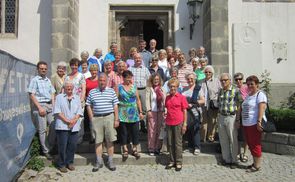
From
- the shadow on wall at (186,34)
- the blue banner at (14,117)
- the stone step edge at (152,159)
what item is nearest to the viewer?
the blue banner at (14,117)

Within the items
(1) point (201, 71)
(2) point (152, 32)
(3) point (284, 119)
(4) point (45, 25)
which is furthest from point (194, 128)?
(2) point (152, 32)

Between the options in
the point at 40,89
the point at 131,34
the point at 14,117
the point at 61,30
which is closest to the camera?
the point at 14,117

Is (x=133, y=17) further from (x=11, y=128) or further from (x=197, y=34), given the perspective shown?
(x=11, y=128)

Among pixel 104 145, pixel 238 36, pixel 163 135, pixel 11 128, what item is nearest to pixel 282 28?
pixel 238 36

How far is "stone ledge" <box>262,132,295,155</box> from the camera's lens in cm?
750

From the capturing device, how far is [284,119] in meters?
7.93

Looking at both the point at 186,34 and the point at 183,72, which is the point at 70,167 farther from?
the point at 186,34

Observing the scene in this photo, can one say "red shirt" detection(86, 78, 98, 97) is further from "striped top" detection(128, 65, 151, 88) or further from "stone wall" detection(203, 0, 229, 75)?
"stone wall" detection(203, 0, 229, 75)

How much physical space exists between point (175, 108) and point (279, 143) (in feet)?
9.34

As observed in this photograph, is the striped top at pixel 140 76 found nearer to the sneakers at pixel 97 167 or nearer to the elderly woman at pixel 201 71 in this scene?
the elderly woman at pixel 201 71

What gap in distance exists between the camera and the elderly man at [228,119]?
655 centimetres

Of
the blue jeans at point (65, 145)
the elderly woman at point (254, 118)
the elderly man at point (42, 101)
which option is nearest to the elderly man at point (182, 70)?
the elderly woman at point (254, 118)

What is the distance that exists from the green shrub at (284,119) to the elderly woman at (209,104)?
1.61 m

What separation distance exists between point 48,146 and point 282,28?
7.56 m
